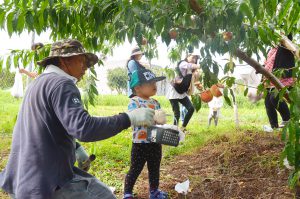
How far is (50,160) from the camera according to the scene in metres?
1.84

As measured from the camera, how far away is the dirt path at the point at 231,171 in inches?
126

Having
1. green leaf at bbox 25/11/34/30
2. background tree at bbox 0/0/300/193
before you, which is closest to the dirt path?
background tree at bbox 0/0/300/193

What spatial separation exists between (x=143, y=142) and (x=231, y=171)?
3.70 feet

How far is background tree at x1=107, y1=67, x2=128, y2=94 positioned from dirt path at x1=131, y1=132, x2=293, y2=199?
9864mm

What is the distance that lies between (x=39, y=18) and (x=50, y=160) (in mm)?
1058

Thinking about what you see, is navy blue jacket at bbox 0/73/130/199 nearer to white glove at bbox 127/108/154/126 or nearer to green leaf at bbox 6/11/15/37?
white glove at bbox 127/108/154/126

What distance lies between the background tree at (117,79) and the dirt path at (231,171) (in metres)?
9.86

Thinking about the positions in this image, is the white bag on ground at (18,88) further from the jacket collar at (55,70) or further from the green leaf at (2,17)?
the jacket collar at (55,70)

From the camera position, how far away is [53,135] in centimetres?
186

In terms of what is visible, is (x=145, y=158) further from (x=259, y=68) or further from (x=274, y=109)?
(x=274, y=109)

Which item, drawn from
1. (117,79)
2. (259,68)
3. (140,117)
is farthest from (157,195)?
(117,79)

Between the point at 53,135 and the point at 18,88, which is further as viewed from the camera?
the point at 18,88

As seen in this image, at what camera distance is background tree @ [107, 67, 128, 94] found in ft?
46.7

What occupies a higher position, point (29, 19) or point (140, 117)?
point (29, 19)
